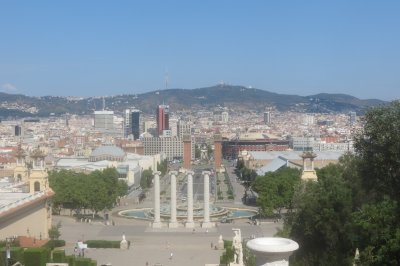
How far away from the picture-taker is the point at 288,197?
43.8 meters

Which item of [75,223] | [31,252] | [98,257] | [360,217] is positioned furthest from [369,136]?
[75,223]

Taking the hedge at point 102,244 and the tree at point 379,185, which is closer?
the tree at point 379,185

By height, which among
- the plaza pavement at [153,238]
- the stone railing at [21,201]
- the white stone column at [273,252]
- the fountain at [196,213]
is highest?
the white stone column at [273,252]

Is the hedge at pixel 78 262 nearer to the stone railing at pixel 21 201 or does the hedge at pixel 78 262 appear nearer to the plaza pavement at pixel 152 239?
the plaza pavement at pixel 152 239

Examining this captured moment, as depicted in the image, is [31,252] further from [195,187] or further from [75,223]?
[195,187]

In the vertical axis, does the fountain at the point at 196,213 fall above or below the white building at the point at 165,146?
below

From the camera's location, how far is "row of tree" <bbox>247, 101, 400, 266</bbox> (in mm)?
16766

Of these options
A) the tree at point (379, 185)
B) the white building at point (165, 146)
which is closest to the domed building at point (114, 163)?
the white building at point (165, 146)

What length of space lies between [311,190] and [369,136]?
498 cm

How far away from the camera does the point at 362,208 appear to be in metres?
18.1

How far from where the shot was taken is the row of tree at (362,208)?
16.8m

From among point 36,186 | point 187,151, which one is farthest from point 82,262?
point 187,151

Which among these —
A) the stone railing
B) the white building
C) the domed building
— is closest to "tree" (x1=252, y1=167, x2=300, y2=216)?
the stone railing

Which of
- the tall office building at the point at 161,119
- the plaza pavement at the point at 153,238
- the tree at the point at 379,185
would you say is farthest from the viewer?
the tall office building at the point at 161,119
